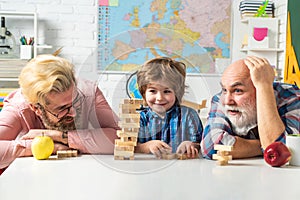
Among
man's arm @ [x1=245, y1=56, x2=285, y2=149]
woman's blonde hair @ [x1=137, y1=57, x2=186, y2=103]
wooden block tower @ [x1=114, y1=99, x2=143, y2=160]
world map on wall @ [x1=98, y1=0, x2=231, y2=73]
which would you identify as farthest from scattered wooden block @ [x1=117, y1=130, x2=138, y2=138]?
world map on wall @ [x1=98, y1=0, x2=231, y2=73]

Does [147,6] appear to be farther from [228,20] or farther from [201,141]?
[201,141]

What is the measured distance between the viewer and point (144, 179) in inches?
44.8

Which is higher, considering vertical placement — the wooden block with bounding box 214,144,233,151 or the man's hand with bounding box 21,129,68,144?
the man's hand with bounding box 21,129,68,144

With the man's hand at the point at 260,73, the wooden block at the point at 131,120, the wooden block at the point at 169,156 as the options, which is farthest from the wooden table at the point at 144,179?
the man's hand at the point at 260,73

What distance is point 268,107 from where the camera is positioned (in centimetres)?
151

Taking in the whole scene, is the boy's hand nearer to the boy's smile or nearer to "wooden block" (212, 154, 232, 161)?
"wooden block" (212, 154, 232, 161)

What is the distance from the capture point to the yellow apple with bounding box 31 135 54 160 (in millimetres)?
1392

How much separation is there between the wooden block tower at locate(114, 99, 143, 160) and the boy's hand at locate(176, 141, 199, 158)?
13 cm

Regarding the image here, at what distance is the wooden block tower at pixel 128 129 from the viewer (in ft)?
4.00

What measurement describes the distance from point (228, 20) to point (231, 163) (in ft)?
8.81

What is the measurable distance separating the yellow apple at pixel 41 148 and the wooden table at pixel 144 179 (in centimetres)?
2

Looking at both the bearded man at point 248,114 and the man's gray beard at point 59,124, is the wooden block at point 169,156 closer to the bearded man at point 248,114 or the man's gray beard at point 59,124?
the bearded man at point 248,114

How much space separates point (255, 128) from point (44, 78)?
741 millimetres

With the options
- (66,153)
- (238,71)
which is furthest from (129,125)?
(238,71)
